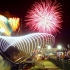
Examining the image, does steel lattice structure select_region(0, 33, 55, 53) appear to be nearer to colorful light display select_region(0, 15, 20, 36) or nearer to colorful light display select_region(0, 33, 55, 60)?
colorful light display select_region(0, 33, 55, 60)

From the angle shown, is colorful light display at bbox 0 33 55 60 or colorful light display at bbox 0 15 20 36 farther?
colorful light display at bbox 0 15 20 36

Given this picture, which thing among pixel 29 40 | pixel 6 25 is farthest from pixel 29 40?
pixel 6 25

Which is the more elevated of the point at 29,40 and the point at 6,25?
the point at 6,25

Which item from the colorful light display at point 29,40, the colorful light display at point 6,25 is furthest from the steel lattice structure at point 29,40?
the colorful light display at point 6,25

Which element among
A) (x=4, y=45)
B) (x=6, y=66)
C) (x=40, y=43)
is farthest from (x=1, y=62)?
(x=40, y=43)

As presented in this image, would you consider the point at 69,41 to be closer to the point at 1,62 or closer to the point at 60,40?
the point at 60,40

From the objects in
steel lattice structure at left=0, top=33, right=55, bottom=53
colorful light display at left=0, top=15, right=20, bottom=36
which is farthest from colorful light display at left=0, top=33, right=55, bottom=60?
colorful light display at left=0, top=15, right=20, bottom=36

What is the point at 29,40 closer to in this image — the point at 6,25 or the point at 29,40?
the point at 29,40

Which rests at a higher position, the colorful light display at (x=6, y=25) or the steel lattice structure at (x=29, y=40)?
the colorful light display at (x=6, y=25)

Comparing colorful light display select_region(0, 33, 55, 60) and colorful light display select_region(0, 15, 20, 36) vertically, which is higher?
colorful light display select_region(0, 15, 20, 36)

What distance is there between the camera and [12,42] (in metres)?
9.83

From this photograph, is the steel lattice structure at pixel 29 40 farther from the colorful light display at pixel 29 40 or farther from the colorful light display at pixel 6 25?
the colorful light display at pixel 6 25

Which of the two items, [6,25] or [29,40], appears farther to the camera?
[6,25]

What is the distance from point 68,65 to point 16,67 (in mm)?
13366
